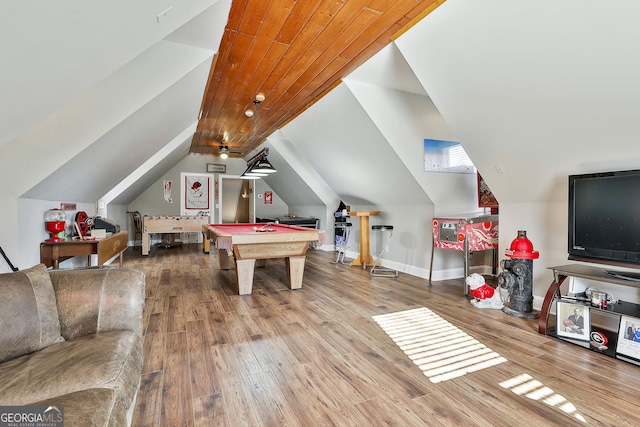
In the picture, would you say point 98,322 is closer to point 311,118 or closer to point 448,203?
point 311,118

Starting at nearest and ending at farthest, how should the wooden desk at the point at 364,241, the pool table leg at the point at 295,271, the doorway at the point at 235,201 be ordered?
the pool table leg at the point at 295,271 < the wooden desk at the point at 364,241 < the doorway at the point at 235,201

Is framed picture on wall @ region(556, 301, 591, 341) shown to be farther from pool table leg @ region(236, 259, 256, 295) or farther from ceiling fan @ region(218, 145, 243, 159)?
ceiling fan @ region(218, 145, 243, 159)

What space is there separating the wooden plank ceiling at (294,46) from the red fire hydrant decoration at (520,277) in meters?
2.29

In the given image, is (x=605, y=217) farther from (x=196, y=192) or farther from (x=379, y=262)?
(x=196, y=192)

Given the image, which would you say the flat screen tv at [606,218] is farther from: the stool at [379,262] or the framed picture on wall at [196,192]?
the framed picture on wall at [196,192]

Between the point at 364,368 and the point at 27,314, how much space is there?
1.85 m

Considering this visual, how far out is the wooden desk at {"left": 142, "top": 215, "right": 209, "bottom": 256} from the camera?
6.64m

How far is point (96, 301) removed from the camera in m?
1.57

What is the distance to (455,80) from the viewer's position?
2.65 m

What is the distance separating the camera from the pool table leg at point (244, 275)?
12.4 feet

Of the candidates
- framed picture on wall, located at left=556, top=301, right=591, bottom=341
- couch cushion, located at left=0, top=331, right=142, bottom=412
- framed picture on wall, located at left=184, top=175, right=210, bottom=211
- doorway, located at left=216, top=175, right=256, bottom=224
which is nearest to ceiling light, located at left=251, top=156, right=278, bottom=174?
couch cushion, located at left=0, top=331, right=142, bottom=412

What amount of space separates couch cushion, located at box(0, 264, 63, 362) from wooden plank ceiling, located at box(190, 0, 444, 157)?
7.05 feet

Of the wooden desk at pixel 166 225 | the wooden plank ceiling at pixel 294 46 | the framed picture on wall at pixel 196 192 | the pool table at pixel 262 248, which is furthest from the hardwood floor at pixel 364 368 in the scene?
the framed picture on wall at pixel 196 192

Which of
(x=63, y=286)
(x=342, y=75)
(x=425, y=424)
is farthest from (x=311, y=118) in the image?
(x=425, y=424)
